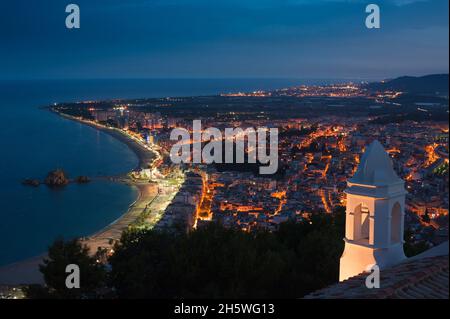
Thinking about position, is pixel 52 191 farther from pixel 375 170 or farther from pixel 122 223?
pixel 375 170

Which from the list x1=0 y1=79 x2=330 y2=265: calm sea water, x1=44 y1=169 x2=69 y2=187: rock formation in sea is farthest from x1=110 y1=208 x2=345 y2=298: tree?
x1=44 y1=169 x2=69 y2=187: rock formation in sea

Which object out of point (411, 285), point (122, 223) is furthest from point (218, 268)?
point (122, 223)

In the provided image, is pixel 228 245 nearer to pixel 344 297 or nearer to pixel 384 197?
pixel 384 197

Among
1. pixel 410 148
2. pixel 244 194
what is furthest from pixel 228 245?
pixel 244 194

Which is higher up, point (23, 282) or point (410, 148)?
point (410, 148)

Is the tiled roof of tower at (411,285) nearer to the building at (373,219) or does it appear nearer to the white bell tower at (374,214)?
the building at (373,219)

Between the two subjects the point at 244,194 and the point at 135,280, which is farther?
the point at 244,194
